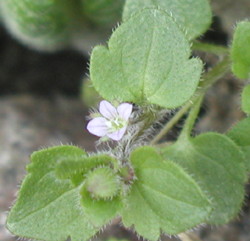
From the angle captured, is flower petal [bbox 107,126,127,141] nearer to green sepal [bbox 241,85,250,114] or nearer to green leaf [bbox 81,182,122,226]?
green leaf [bbox 81,182,122,226]

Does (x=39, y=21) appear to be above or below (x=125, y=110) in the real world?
above

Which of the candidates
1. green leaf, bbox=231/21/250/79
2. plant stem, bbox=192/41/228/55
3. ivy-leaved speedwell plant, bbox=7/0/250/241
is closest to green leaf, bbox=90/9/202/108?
ivy-leaved speedwell plant, bbox=7/0/250/241

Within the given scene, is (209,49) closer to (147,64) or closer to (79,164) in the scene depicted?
(147,64)

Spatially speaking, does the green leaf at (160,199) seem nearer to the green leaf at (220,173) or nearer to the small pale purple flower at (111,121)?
the small pale purple flower at (111,121)

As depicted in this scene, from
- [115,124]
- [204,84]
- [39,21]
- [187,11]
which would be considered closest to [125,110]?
[115,124]

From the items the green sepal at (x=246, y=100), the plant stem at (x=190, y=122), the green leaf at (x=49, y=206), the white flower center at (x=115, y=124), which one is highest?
the green sepal at (x=246, y=100)

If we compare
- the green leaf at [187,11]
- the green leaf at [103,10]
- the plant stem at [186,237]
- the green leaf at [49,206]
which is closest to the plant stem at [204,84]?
the green leaf at [187,11]
